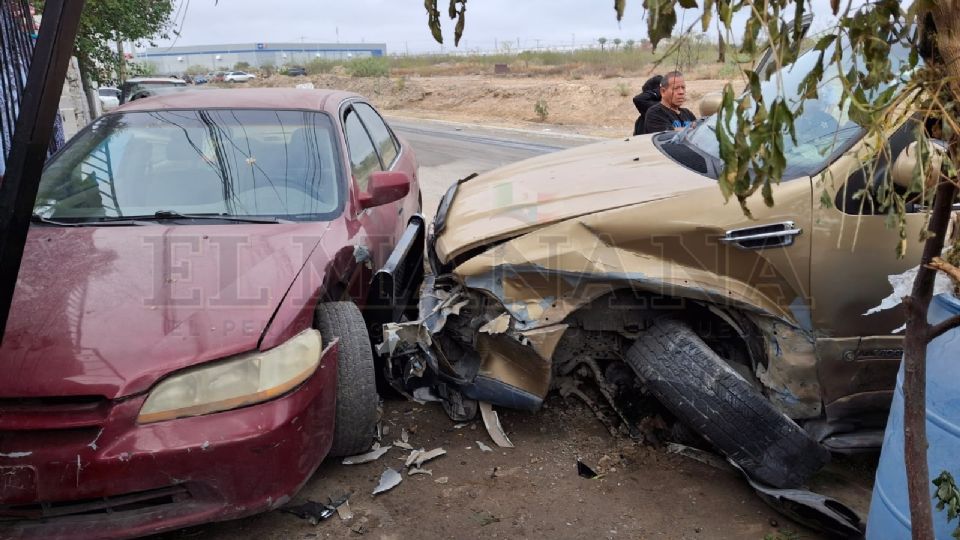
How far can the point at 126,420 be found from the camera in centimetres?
220

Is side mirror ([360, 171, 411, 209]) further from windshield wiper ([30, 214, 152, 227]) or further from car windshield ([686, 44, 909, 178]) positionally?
car windshield ([686, 44, 909, 178])

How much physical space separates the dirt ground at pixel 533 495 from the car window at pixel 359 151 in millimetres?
1329

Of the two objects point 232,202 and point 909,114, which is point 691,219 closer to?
point 909,114

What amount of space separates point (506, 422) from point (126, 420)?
1706mm

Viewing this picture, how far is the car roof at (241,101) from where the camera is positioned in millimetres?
3824

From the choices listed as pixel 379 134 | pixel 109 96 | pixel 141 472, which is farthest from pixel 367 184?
pixel 109 96

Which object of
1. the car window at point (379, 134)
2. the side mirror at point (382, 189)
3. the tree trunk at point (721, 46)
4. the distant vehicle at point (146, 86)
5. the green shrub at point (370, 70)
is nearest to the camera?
the tree trunk at point (721, 46)

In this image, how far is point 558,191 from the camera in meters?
3.22

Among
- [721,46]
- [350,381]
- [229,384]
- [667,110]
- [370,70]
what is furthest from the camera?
[370,70]

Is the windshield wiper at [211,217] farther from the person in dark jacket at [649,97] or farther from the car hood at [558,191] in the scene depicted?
the person in dark jacket at [649,97]

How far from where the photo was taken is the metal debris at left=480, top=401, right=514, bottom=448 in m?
3.18

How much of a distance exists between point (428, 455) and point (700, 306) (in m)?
1.35

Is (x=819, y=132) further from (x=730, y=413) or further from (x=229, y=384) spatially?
(x=229, y=384)

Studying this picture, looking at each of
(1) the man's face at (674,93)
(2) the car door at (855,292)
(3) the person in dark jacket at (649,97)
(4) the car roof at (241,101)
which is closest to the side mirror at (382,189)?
(4) the car roof at (241,101)
